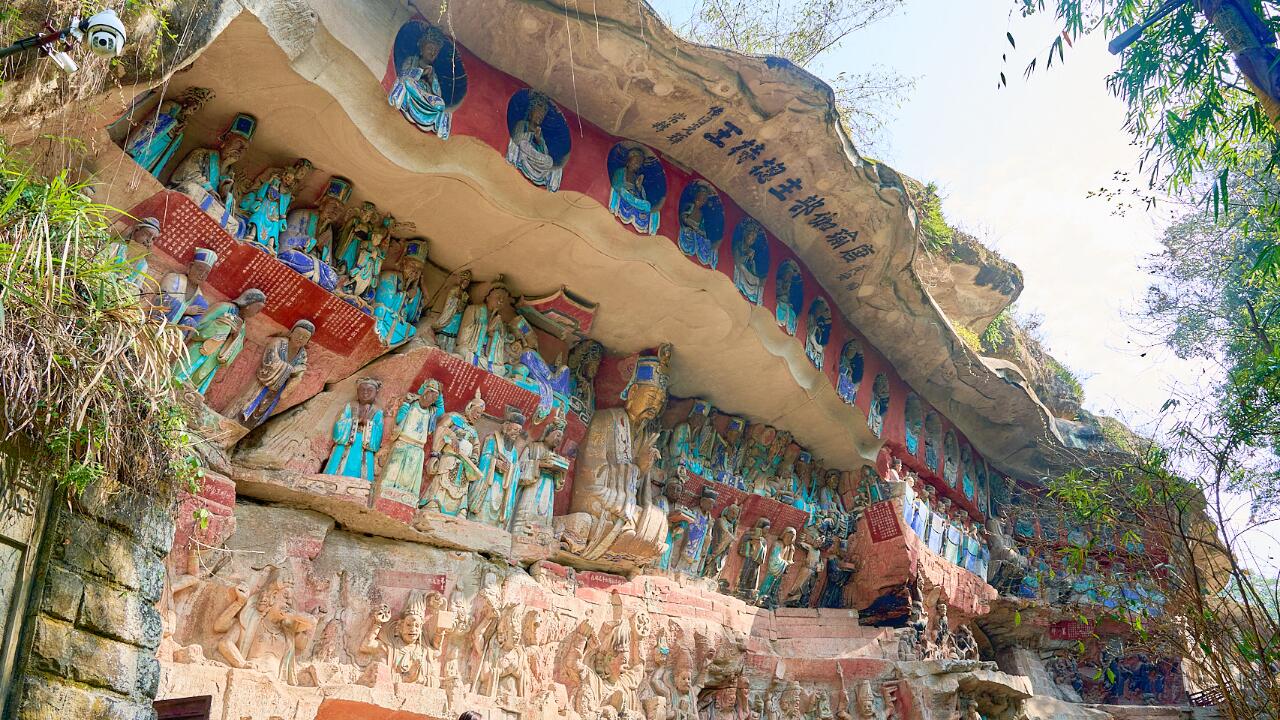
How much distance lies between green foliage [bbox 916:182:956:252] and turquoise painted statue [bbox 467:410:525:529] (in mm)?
7280

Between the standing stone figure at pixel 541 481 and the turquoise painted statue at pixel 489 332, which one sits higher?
the turquoise painted statue at pixel 489 332

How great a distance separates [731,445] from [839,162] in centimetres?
381

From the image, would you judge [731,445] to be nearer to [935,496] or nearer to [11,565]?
[935,496]

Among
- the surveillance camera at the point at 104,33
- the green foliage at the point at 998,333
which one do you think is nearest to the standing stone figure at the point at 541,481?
the surveillance camera at the point at 104,33

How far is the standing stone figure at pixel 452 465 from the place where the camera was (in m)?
9.08

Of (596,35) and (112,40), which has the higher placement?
(596,35)

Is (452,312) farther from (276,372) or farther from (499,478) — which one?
(276,372)

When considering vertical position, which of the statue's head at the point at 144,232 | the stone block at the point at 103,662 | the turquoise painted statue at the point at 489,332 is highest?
the turquoise painted statue at the point at 489,332

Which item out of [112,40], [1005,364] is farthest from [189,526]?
[1005,364]

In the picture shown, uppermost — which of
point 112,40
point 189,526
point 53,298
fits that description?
point 112,40

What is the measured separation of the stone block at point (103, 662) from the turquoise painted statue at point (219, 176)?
412cm

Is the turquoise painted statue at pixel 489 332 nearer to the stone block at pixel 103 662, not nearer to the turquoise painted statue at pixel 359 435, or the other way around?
the turquoise painted statue at pixel 359 435

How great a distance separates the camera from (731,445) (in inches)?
494

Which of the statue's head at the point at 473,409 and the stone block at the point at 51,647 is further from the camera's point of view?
the statue's head at the point at 473,409
